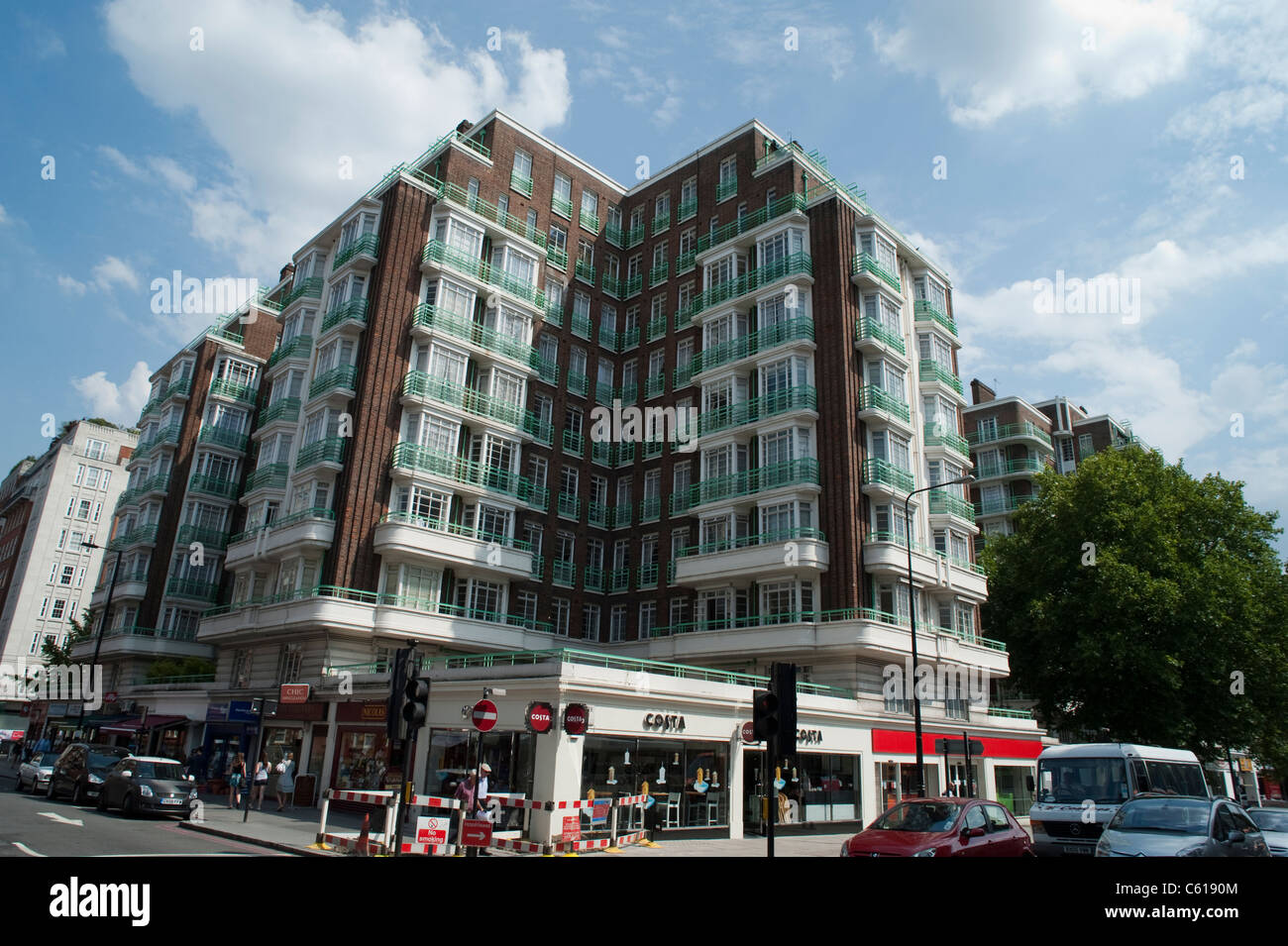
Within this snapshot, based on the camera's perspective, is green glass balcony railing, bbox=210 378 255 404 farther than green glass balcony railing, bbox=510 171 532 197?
Yes

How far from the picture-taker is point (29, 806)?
2242 centimetres

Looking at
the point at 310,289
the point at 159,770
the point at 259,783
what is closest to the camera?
the point at 159,770

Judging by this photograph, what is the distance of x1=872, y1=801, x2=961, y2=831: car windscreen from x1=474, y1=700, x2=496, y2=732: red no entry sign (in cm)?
750

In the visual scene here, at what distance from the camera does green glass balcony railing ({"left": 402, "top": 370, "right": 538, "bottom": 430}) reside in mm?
37219

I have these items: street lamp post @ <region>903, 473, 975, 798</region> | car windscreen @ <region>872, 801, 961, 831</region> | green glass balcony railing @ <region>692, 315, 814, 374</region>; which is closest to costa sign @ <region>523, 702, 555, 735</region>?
car windscreen @ <region>872, 801, 961, 831</region>

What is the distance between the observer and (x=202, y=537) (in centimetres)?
4872

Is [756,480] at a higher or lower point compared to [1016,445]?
lower

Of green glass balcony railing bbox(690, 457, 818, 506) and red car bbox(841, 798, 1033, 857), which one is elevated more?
green glass balcony railing bbox(690, 457, 818, 506)

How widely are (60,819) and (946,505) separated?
3560cm

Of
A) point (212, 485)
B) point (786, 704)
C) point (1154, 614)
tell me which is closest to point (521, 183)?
point (212, 485)

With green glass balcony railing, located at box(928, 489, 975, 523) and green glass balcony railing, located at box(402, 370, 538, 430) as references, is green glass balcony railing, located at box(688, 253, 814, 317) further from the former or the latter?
green glass balcony railing, located at box(928, 489, 975, 523)

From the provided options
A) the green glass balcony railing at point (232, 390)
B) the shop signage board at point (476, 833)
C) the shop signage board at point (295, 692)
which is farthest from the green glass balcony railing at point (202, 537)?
the shop signage board at point (476, 833)

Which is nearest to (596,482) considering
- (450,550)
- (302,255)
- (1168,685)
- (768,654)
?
(450,550)

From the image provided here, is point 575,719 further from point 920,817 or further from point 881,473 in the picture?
point 881,473
